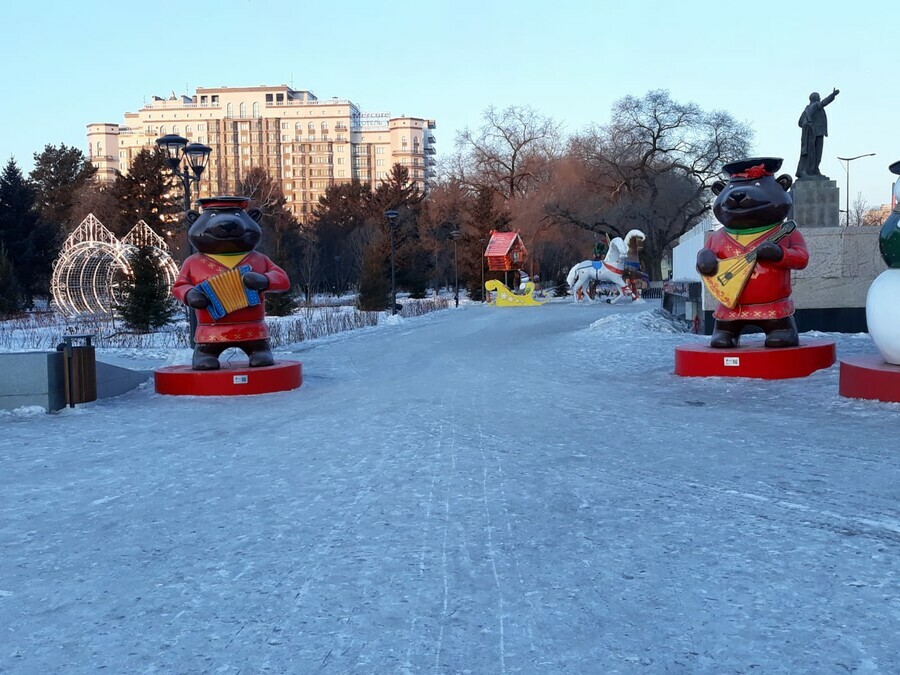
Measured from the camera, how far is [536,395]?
925 cm

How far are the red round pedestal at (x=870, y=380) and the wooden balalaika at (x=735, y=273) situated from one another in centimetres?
193

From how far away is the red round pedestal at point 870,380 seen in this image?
738 centimetres

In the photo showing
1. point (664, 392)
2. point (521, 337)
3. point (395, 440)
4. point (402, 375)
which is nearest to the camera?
point (395, 440)

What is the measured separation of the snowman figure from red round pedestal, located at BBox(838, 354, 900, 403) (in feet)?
0.74

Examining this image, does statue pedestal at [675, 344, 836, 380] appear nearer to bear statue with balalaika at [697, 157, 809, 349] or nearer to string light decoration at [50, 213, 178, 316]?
bear statue with balalaika at [697, 157, 809, 349]

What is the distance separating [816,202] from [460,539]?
47.1 feet

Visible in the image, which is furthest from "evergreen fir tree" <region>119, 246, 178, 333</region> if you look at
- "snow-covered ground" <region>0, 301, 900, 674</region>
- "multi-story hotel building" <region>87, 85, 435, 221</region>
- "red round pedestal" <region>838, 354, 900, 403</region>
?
"multi-story hotel building" <region>87, 85, 435, 221</region>

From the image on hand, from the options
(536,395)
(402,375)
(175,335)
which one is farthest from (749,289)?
(175,335)

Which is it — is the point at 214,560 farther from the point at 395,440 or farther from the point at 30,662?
the point at 395,440

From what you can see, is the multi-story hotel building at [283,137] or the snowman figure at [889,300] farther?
the multi-story hotel building at [283,137]

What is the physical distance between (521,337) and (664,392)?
9.39 meters

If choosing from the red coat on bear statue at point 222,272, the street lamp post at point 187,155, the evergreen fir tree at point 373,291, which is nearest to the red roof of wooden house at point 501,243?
the evergreen fir tree at point 373,291

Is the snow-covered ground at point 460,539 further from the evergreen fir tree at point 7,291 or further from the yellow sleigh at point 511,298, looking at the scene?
the yellow sleigh at point 511,298

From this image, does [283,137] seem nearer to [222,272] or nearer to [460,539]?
[222,272]
